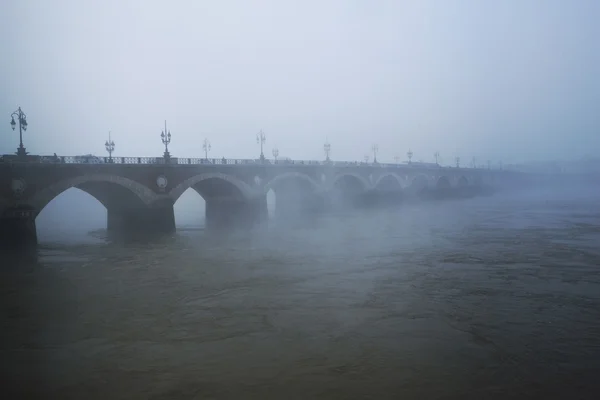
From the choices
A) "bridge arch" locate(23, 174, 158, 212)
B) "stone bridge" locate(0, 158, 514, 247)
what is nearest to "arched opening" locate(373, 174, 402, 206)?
"stone bridge" locate(0, 158, 514, 247)

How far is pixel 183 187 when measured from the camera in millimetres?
39562

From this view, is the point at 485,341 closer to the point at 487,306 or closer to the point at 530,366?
the point at 530,366

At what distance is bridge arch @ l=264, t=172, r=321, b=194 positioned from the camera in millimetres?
50906

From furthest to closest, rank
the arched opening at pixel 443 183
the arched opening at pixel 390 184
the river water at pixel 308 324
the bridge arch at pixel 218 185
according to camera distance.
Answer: the arched opening at pixel 443 183, the arched opening at pixel 390 184, the bridge arch at pixel 218 185, the river water at pixel 308 324

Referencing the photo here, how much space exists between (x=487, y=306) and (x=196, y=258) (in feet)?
53.5

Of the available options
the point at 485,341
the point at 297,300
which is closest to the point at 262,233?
the point at 297,300

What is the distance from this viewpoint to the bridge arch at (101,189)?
29469 mm

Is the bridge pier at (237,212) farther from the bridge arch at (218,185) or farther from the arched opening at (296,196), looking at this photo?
the arched opening at (296,196)

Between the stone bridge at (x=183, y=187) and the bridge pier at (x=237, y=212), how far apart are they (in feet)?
0.13

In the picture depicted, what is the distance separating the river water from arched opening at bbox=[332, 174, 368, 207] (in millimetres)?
39365

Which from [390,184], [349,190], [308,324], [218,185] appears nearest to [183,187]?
[218,185]

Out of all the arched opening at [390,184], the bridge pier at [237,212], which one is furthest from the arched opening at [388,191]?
the bridge pier at [237,212]

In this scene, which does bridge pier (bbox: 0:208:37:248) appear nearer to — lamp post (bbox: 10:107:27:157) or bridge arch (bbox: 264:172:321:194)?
lamp post (bbox: 10:107:27:157)

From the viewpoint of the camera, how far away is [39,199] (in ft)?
96.2
